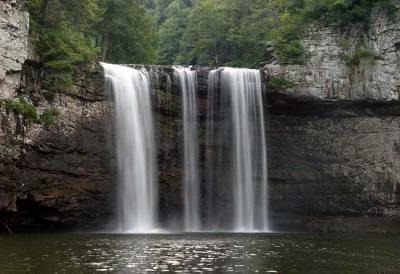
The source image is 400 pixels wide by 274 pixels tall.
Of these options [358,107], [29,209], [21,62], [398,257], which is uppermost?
[21,62]

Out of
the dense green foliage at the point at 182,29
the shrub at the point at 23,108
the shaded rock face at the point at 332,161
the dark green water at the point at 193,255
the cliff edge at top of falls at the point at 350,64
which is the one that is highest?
the dense green foliage at the point at 182,29

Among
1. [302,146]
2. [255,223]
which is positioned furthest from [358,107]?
[255,223]

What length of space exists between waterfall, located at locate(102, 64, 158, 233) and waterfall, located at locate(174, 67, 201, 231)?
1.93m

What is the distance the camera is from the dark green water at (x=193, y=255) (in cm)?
1338

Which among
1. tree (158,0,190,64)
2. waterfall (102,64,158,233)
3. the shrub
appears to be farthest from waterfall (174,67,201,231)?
tree (158,0,190,64)

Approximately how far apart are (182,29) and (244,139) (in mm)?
29040

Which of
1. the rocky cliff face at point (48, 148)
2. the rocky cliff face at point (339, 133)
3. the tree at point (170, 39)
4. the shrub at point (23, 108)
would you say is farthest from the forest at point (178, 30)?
the shrub at point (23, 108)

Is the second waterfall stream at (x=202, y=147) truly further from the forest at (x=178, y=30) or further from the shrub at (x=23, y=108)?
the shrub at (x=23, y=108)

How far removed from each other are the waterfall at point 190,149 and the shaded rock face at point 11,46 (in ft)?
28.0

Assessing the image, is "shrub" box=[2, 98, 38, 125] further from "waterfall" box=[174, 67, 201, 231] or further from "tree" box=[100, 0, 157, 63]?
"tree" box=[100, 0, 157, 63]

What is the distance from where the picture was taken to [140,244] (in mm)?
19047

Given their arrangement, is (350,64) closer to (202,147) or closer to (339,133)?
(339,133)

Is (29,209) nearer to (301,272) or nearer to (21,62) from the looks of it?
(21,62)

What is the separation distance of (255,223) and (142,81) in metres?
10.5
